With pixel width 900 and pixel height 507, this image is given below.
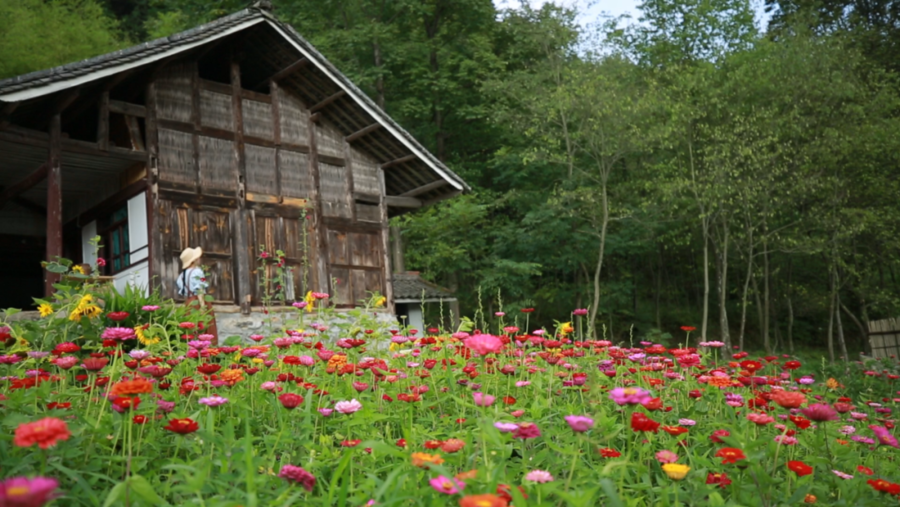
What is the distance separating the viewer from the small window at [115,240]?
1110cm

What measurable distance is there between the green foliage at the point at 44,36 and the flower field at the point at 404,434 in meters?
16.2

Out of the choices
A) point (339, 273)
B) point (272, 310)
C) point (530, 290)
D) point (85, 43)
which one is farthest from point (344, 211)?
point (530, 290)

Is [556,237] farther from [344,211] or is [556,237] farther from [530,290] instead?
[344,211]

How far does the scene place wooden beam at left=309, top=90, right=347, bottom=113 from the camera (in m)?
11.9

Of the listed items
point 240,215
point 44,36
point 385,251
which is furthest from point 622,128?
point 44,36

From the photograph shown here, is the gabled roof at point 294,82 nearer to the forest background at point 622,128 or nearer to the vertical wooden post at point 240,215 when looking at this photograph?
the vertical wooden post at point 240,215

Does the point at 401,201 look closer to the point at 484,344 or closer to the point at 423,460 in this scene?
the point at 484,344

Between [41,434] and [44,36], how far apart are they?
20.7m

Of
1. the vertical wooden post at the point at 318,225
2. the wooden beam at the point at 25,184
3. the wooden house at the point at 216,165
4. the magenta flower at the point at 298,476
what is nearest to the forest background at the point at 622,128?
the wooden house at the point at 216,165

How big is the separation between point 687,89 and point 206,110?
14267 mm

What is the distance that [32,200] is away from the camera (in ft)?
41.4

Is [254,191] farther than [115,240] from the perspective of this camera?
Yes

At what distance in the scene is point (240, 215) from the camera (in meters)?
11.3

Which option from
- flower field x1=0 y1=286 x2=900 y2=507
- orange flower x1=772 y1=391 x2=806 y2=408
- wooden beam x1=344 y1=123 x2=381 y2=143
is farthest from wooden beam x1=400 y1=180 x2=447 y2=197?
orange flower x1=772 y1=391 x2=806 y2=408
